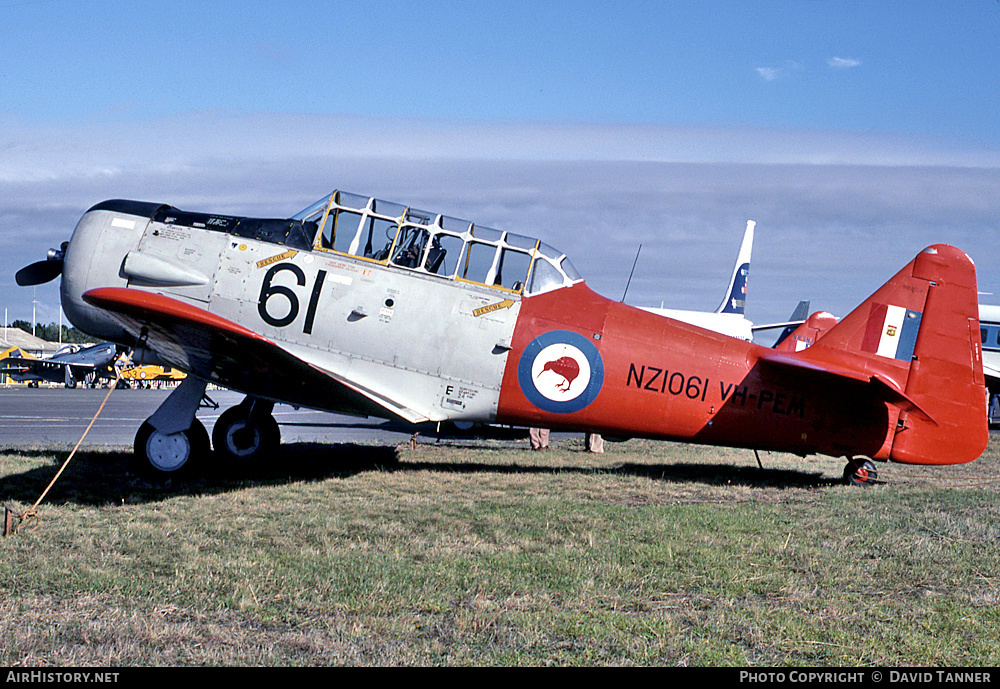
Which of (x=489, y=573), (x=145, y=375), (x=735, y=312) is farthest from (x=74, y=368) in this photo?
(x=489, y=573)

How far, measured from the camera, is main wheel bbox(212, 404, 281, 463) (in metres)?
10.1

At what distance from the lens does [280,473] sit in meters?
9.64

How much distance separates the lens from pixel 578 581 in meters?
4.88

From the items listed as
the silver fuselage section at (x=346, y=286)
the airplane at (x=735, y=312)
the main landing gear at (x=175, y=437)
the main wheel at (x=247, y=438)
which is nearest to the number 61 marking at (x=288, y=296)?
the silver fuselage section at (x=346, y=286)

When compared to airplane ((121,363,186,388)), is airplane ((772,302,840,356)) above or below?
above

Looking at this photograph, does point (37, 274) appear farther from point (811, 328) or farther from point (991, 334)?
point (991, 334)

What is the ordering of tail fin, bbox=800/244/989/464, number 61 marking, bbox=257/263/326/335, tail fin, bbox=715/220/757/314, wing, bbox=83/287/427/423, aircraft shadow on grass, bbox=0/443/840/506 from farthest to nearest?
tail fin, bbox=715/220/757/314 < tail fin, bbox=800/244/989/464 < number 61 marking, bbox=257/263/326/335 < aircraft shadow on grass, bbox=0/443/840/506 < wing, bbox=83/287/427/423

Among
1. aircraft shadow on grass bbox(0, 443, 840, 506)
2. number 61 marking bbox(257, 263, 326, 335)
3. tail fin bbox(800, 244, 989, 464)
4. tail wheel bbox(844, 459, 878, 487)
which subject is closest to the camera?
aircraft shadow on grass bbox(0, 443, 840, 506)

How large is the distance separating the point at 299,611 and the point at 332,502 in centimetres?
344

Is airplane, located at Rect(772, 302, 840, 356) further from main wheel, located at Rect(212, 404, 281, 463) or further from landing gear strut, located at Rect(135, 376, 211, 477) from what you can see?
landing gear strut, located at Rect(135, 376, 211, 477)

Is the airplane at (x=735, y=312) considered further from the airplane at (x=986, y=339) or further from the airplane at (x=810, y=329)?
the airplane at (x=810, y=329)

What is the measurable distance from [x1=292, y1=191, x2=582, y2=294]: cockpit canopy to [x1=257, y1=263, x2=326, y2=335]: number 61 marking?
0.40 m

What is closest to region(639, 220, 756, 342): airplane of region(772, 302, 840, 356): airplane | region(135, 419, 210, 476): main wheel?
region(772, 302, 840, 356): airplane

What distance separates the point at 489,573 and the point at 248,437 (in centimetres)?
594
